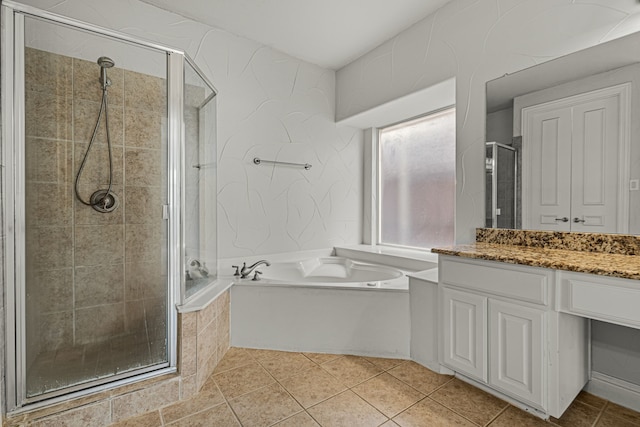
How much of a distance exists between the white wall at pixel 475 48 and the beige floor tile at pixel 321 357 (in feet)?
3.98

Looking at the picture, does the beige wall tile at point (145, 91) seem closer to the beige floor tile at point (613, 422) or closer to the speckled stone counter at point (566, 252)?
the speckled stone counter at point (566, 252)

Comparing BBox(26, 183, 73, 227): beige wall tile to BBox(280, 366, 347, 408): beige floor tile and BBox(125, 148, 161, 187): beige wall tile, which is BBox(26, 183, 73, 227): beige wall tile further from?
BBox(280, 366, 347, 408): beige floor tile

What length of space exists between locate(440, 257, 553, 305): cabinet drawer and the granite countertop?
5cm

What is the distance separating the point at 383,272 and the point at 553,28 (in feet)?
6.44

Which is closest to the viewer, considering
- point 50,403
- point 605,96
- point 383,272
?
point 50,403

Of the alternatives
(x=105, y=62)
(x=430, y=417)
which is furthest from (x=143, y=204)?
(x=430, y=417)

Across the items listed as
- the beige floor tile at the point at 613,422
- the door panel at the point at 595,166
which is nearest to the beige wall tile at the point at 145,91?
the door panel at the point at 595,166

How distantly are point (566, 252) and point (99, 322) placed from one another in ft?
8.57

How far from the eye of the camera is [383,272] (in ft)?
8.80

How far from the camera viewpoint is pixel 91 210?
6.13 feet

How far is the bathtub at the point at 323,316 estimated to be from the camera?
2088 millimetres

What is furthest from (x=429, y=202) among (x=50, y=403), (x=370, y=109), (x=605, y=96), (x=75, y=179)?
(x=50, y=403)

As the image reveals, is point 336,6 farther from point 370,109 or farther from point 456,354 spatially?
point 456,354

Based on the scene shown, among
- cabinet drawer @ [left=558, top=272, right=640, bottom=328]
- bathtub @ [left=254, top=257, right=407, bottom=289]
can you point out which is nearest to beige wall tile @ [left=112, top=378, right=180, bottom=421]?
bathtub @ [left=254, top=257, right=407, bottom=289]
